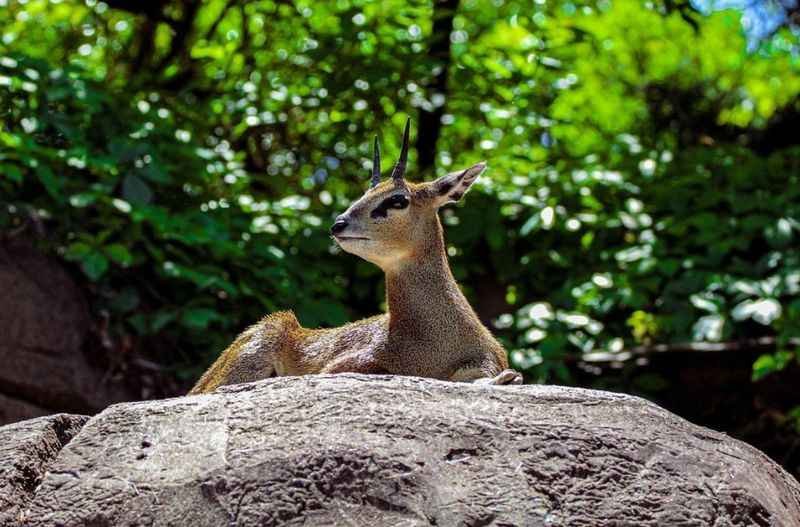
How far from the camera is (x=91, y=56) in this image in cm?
1298

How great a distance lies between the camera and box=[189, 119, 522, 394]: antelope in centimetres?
595

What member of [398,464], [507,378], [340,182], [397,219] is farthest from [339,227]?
[340,182]

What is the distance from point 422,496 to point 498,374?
5.34 feet

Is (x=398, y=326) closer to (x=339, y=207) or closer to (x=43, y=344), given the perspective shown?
(x=43, y=344)

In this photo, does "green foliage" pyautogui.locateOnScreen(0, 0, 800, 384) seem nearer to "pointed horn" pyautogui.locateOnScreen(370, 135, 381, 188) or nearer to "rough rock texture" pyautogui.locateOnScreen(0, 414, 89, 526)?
"pointed horn" pyautogui.locateOnScreen(370, 135, 381, 188)

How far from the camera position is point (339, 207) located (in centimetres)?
1091

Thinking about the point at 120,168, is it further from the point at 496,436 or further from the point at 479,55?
the point at 496,436

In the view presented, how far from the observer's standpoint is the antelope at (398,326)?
595 centimetres

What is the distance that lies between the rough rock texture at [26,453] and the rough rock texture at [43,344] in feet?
14.4

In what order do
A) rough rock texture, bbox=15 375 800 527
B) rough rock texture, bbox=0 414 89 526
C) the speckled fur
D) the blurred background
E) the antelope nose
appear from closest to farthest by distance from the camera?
rough rock texture, bbox=15 375 800 527, rough rock texture, bbox=0 414 89 526, the speckled fur, the antelope nose, the blurred background

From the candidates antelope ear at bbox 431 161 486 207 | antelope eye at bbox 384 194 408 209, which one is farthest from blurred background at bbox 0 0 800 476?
antelope eye at bbox 384 194 408 209

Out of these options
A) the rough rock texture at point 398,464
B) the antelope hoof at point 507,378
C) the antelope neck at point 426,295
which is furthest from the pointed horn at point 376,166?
the rough rock texture at point 398,464

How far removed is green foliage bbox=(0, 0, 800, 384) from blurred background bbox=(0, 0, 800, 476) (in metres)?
0.03

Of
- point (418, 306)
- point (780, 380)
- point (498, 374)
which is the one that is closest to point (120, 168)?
point (418, 306)
